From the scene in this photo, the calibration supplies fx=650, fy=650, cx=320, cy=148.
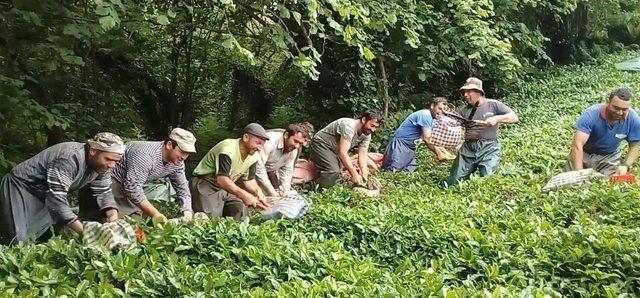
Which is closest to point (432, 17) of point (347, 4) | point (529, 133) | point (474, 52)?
point (474, 52)

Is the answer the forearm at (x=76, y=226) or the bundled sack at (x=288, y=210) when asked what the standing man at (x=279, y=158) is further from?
the forearm at (x=76, y=226)

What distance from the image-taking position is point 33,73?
10.0 meters

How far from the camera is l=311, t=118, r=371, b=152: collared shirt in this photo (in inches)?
349

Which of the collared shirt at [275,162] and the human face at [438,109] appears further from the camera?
the human face at [438,109]

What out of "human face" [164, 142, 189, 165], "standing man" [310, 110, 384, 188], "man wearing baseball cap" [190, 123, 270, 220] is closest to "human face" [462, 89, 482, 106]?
"standing man" [310, 110, 384, 188]

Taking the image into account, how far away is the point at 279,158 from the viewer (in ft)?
26.1

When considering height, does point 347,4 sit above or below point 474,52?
above

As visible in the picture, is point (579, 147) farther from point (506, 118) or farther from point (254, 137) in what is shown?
point (254, 137)

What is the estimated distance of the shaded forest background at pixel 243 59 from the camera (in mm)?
8094

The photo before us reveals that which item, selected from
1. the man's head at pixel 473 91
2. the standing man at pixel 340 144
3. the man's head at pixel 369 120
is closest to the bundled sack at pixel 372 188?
the standing man at pixel 340 144

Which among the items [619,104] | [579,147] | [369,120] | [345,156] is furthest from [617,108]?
[345,156]

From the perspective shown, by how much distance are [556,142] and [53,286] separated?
892cm

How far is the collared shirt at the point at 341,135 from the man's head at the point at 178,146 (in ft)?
10.3

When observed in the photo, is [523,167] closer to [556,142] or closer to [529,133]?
[556,142]
